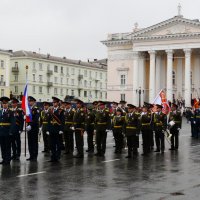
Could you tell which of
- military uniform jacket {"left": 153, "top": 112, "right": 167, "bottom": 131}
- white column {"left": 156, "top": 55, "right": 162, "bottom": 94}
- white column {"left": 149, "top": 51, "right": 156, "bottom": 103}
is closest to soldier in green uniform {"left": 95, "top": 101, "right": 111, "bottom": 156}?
military uniform jacket {"left": 153, "top": 112, "right": 167, "bottom": 131}

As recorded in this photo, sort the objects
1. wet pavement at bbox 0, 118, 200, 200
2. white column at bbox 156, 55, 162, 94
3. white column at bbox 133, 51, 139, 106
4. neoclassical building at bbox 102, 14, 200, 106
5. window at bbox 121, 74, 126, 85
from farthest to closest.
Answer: window at bbox 121, 74, 126, 85 < white column at bbox 156, 55, 162, 94 < white column at bbox 133, 51, 139, 106 < neoclassical building at bbox 102, 14, 200, 106 < wet pavement at bbox 0, 118, 200, 200

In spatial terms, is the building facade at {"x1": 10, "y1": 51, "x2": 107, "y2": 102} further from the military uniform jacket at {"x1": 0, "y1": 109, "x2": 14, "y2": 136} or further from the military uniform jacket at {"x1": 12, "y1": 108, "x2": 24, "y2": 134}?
the military uniform jacket at {"x1": 0, "y1": 109, "x2": 14, "y2": 136}

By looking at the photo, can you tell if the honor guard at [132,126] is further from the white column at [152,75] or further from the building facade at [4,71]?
the building facade at [4,71]

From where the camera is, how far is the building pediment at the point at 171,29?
67.0m

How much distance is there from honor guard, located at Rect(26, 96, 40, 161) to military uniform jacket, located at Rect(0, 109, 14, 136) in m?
0.82

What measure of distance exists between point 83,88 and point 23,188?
316 ft

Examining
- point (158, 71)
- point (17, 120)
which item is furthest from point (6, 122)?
point (158, 71)

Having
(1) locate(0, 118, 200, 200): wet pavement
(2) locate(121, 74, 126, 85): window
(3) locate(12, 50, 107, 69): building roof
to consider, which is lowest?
(1) locate(0, 118, 200, 200): wet pavement

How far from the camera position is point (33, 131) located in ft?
50.2

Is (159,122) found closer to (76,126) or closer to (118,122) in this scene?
(118,122)

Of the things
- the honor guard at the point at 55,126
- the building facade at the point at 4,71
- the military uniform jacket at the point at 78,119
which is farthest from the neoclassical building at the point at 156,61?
the honor guard at the point at 55,126

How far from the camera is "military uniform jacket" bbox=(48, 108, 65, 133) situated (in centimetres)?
1478

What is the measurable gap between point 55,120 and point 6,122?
153cm

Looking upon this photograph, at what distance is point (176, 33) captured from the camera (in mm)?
68188
